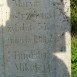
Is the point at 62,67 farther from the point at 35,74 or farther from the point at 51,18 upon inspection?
the point at 51,18

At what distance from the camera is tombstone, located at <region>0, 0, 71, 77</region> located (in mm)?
5930

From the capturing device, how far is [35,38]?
602 centimetres

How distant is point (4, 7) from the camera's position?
5.95 metres

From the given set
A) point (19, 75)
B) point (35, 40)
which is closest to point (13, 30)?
point (35, 40)

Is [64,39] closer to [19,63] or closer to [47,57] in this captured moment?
[47,57]

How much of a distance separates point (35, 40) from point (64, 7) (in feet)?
2.34

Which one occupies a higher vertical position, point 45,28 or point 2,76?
point 45,28

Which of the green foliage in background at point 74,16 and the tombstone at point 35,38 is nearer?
the tombstone at point 35,38

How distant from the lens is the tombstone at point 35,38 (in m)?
5.93

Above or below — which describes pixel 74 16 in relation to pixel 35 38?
above

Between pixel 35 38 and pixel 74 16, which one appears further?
pixel 74 16

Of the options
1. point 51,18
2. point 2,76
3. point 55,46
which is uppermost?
point 51,18

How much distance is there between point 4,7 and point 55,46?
1043mm

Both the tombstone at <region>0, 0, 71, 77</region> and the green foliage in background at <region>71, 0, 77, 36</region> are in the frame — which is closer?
the tombstone at <region>0, 0, 71, 77</region>
